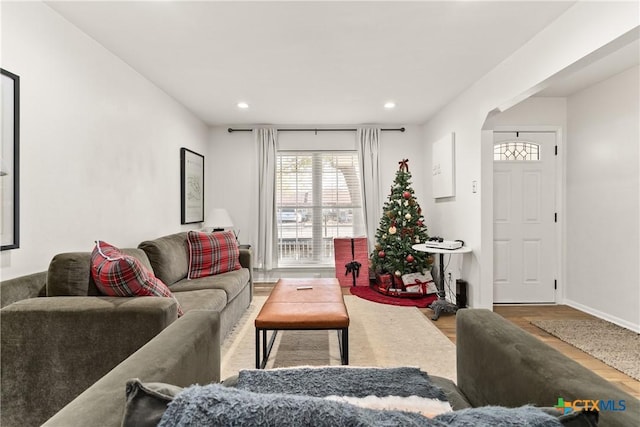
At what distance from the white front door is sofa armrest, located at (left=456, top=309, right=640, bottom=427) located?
3.04 metres

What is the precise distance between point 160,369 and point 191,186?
3.82 m

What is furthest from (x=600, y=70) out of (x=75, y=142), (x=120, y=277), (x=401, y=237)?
(x=75, y=142)

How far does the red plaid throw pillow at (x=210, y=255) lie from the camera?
11.0ft

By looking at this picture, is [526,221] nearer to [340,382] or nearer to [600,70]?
[600,70]

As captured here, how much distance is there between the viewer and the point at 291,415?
0.52 m

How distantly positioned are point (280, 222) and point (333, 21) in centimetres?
344

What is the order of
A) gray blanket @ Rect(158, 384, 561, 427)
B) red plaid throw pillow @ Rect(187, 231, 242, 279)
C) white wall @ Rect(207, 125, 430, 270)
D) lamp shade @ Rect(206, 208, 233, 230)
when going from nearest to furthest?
gray blanket @ Rect(158, 384, 561, 427), red plaid throw pillow @ Rect(187, 231, 242, 279), lamp shade @ Rect(206, 208, 233, 230), white wall @ Rect(207, 125, 430, 270)

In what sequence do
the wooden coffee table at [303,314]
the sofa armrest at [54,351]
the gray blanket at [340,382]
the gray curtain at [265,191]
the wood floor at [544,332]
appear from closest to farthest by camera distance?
the gray blanket at [340,382] < the sofa armrest at [54,351] < the wooden coffee table at [303,314] < the wood floor at [544,332] < the gray curtain at [265,191]

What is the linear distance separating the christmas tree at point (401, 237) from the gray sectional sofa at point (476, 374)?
309 cm

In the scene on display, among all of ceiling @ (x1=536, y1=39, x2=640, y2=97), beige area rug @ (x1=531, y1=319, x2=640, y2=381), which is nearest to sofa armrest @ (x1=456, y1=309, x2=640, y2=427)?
beige area rug @ (x1=531, y1=319, x2=640, y2=381)

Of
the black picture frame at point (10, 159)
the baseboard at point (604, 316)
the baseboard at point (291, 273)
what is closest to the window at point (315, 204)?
the baseboard at point (291, 273)

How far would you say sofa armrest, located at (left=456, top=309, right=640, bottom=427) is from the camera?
0.75m

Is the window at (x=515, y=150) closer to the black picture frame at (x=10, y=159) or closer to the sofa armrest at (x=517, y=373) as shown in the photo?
the sofa armrest at (x=517, y=373)

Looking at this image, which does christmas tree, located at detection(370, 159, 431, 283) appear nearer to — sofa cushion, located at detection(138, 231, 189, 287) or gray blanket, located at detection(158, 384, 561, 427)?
sofa cushion, located at detection(138, 231, 189, 287)
